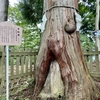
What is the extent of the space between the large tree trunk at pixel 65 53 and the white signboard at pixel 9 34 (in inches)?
23.1

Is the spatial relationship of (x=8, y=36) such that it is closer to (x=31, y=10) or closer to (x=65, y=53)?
(x=65, y=53)

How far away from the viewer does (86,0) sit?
909cm

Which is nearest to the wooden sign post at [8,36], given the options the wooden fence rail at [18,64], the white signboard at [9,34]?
the white signboard at [9,34]

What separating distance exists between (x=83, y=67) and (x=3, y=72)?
5.60ft

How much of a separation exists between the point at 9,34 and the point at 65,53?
1097mm

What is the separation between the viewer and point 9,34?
2639 millimetres

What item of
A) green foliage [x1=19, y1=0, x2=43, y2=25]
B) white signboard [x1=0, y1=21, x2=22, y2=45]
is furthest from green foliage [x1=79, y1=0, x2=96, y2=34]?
white signboard [x1=0, y1=21, x2=22, y2=45]

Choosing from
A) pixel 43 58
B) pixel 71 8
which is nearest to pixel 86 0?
pixel 71 8

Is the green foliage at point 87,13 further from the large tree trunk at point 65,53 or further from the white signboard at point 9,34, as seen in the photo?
the white signboard at point 9,34

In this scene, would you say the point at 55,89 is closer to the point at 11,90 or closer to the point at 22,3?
the point at 11,90

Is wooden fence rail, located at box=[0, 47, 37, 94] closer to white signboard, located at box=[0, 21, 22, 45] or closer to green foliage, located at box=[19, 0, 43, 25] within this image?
white signboard, located at box=[0, 21, 22, 45]

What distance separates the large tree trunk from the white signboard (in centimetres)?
59

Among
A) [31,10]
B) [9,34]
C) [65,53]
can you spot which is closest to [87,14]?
[31,10]

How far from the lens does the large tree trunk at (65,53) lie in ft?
8.96
